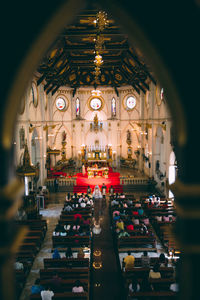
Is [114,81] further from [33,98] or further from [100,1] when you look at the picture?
[100,1]

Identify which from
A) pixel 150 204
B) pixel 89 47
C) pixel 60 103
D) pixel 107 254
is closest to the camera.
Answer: pixel 107 254

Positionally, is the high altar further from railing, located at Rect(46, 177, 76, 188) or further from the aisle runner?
railing, located at Rect(46, 177, 76, 188)

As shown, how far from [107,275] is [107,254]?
1638 millimetres

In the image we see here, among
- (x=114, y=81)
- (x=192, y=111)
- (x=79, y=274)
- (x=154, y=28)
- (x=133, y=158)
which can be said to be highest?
(x=114, y=81)

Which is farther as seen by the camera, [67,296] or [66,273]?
[66,273]

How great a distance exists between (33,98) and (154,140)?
11547 millimetres

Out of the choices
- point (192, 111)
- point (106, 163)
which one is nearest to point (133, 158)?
point (106, 163)

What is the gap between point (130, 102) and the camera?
30391 mm

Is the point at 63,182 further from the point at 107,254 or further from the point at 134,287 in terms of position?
the point at 134,287

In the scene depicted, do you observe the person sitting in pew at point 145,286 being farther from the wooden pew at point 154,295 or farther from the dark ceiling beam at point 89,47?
the dark ceiling beam at point 89,47

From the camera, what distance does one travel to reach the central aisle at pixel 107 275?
8289 millimetres

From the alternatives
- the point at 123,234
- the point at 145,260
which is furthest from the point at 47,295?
the point at 123,234

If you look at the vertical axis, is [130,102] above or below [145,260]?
above

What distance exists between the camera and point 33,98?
20938 millimetres
